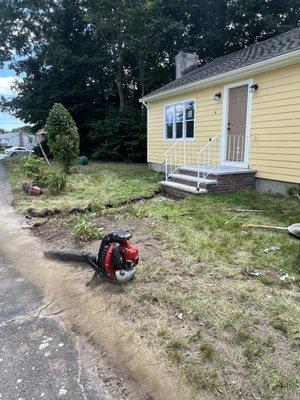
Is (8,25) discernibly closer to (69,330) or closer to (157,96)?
(157,96)

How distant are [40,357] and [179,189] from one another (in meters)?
5.96

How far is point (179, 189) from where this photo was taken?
797cm

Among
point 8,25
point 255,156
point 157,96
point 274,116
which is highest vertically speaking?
point 8,25

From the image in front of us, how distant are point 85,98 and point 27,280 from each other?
64.2 ft

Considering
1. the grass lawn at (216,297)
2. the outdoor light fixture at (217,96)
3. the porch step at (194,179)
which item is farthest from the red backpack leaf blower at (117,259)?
the outdoor light fixture at (217,96)

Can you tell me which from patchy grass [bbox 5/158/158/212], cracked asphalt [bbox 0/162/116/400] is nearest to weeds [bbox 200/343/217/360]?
cracked asphalt [bbox 0/162/116/400]

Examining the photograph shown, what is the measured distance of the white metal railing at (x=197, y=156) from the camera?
8.51 m

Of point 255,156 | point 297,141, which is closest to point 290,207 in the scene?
point 297,141

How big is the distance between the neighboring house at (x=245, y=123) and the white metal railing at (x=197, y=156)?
0.03 m

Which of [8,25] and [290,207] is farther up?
[8,25]

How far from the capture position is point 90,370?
7.44ft

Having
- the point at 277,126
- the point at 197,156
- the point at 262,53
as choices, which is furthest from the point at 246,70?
the point at 197,156

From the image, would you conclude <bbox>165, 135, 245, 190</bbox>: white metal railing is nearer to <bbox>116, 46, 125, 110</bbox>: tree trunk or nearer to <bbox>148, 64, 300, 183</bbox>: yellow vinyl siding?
<bbox>148, 64, 300, 183</bbox>: yellow vinyl siding

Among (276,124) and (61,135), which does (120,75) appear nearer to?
(61,135)
